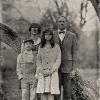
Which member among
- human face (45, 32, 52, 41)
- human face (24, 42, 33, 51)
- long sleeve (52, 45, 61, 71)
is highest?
human face (45, 32, 52, 41)

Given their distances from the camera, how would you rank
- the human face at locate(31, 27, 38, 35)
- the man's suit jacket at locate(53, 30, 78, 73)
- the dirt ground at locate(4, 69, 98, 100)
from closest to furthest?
1. the man's suit jacket at locate(53, 30, 78, 73)
2. the human face at locate(31, 27, 38, 35)
3. the dirt ground at locate(4, 69, 98, 100)

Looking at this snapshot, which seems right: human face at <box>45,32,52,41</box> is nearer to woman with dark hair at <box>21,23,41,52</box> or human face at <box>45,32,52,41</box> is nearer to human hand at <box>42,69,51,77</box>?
woman with dark hair at <box>21,23,41,52</box>

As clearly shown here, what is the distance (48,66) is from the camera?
30.4ft

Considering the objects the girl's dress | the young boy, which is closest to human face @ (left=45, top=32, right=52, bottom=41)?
the girl's dress

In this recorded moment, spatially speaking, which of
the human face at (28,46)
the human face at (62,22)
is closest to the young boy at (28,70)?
the human face at (28,46)

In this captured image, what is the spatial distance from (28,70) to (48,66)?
55 cm

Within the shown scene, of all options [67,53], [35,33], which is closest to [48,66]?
[67,53]

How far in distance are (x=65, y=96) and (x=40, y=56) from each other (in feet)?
3.15

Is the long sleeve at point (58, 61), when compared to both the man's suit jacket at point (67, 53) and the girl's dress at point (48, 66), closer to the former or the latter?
the girl's dress at point (48, 66)

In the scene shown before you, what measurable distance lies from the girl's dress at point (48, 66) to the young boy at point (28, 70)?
31 centimetres

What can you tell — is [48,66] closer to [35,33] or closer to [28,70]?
[28,70]

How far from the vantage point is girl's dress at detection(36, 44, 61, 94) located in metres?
9.20

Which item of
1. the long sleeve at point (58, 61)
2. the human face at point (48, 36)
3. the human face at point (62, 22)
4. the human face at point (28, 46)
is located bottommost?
the long sleeve at point (58, 61)

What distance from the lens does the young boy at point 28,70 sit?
9594 mm
